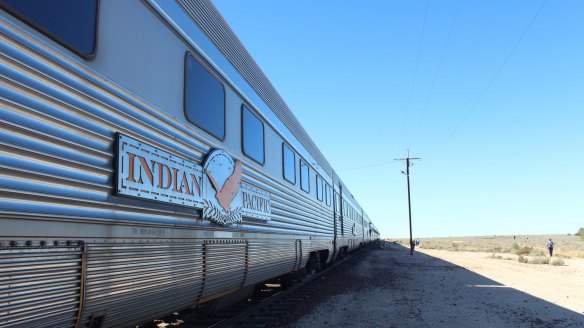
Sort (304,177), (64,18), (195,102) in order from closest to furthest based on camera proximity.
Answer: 1. (64,18)
2. (195,102)
3. (304,177)

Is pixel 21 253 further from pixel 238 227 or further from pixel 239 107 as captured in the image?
pixel 239 107

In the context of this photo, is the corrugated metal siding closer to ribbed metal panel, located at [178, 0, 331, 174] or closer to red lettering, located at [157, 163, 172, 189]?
red lettering, located at [157, 163, 172, 189]

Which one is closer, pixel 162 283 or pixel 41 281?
pixel 41 281

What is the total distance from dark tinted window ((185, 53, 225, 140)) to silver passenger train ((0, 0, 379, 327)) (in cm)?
2

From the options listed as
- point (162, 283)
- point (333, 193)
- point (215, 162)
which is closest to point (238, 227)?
point (215, 162)

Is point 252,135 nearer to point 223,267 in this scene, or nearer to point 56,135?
point 223,267

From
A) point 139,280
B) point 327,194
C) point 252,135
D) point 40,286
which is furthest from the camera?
point 327,194

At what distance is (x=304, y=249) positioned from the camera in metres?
8.83

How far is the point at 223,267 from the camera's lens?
480 centimetres

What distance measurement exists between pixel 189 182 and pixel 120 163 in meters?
1.01

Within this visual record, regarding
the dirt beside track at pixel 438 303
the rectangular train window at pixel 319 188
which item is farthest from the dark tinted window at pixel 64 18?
the rectangular train window at pixel 319 188

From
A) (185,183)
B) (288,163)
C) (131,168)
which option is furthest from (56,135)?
(288,163)

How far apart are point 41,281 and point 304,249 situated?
6.58 meters

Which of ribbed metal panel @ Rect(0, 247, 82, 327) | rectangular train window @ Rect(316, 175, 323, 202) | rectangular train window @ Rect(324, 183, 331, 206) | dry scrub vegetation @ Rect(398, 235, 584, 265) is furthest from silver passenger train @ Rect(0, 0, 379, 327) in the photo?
dry scrub vegetation @ Rect(398, 235, 584, 265)
